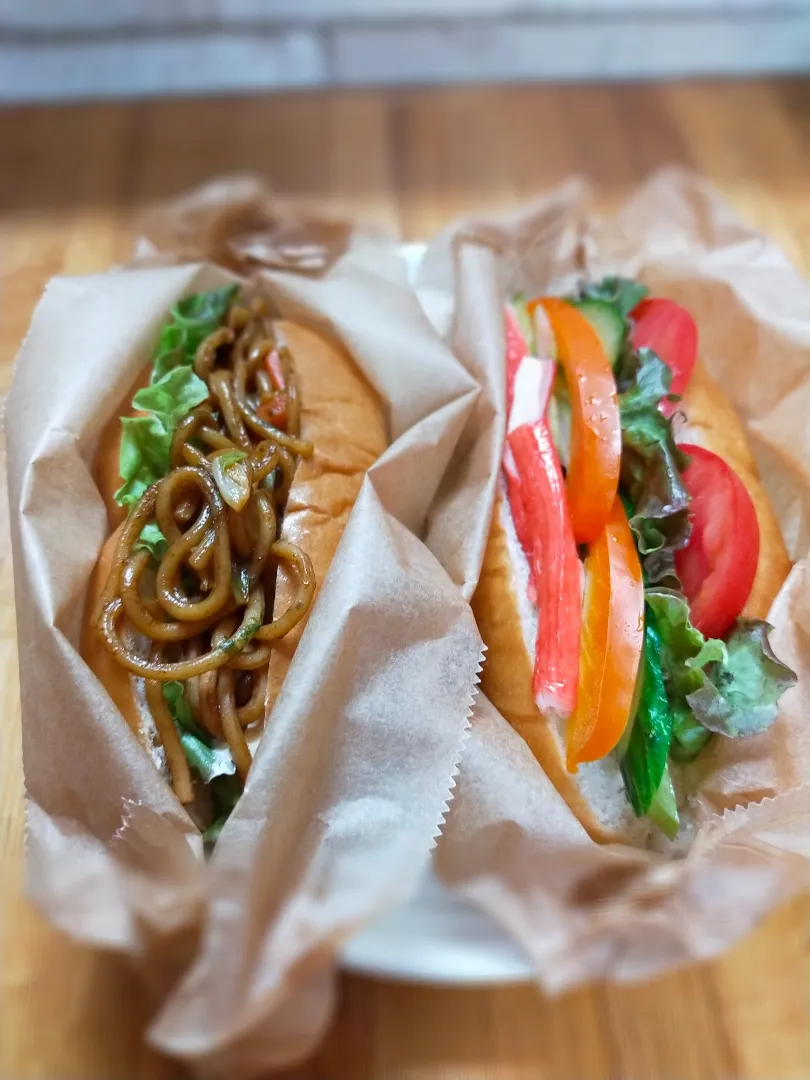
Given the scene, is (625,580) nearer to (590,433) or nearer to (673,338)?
(590,433)

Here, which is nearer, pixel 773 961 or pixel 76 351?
pixel 773 961

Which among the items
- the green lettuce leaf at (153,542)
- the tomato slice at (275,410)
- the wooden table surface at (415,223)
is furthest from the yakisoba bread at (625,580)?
the green lettuce leaf at (153,542)

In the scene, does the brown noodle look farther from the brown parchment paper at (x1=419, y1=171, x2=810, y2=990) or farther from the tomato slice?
the brown parchment paper at (x1=419, y1=171, x2=810, y2=990)

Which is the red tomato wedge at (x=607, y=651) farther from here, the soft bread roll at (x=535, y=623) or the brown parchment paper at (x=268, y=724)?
the brown parchment paper at (x=268, y=724)

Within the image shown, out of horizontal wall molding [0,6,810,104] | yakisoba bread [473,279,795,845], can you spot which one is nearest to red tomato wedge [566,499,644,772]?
yakisoba bread [473,279,795,845]

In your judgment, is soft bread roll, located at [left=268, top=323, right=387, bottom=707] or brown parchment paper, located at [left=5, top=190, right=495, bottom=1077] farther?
soft bread roll, located at [left=268, top=323, right=387, bottom=707]

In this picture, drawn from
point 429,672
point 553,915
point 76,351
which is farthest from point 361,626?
point 76,351

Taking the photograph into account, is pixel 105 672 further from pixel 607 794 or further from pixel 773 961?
pixel 773 961


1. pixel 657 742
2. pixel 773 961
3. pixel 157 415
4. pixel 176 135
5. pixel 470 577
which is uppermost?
pixel 176 135
